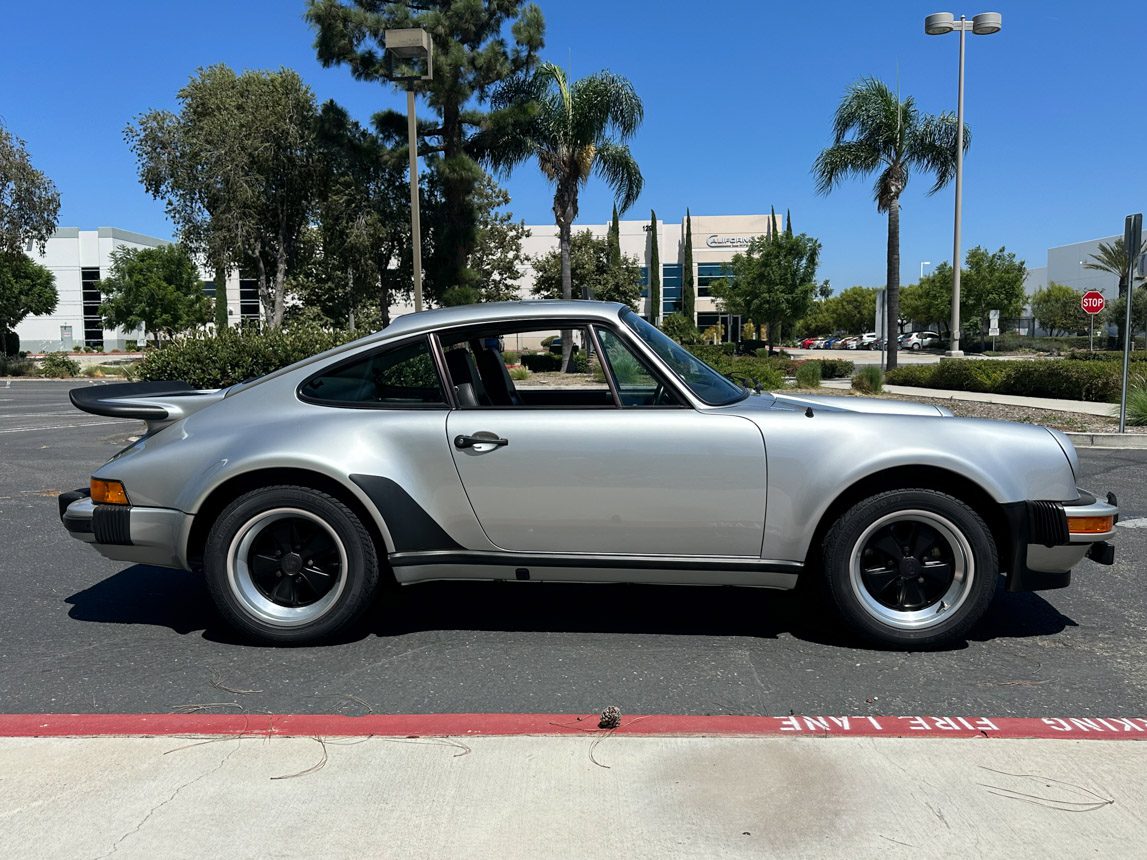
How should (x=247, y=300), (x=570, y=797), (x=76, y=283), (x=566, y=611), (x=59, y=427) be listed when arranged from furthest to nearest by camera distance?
(x=76, y=283), (x=247, y=300), (x=59, y=427), (x=566, y=611), (x=570, y=797)

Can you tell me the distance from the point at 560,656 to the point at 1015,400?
16605mm

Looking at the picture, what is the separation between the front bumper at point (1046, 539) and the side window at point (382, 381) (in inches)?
103

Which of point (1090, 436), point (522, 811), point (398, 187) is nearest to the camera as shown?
point (522, 811)

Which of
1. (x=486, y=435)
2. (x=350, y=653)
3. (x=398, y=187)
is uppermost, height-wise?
(x=398, y=187)

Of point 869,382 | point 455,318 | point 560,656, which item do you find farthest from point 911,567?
point 869,382

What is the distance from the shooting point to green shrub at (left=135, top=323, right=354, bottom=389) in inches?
460

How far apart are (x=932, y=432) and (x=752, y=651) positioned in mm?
1247

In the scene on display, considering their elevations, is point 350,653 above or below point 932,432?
below

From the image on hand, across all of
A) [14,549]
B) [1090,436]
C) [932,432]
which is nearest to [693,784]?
[932,432]

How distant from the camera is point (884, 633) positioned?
3.80 m

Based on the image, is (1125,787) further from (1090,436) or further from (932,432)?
(1090,436)

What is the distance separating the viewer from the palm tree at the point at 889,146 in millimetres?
27219

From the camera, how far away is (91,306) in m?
88.9

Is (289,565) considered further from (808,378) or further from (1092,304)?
(1092,304)
